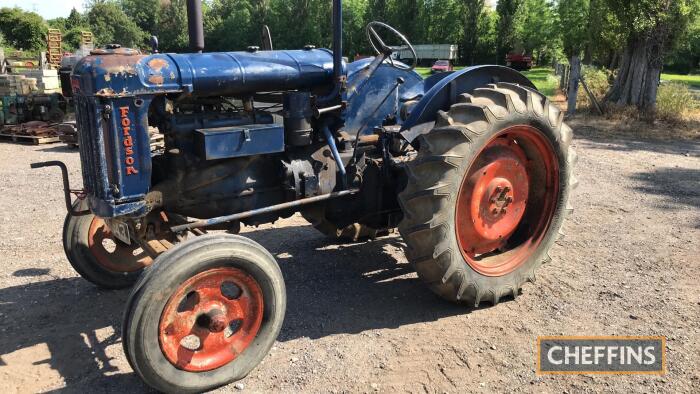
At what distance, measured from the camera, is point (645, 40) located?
1210cm

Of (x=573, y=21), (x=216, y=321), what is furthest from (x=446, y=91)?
(x=573, y=21)

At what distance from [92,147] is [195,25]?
3.36 ft

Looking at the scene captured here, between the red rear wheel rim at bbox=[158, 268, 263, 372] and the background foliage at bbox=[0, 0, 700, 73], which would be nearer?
the red rear wheel rim at bbox=[158, 268, 263, 372]

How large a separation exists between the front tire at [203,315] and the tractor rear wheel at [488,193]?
1.03 meters

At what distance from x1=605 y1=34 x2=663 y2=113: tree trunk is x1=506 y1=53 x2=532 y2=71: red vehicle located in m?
28.1

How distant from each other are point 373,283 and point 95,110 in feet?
7.68

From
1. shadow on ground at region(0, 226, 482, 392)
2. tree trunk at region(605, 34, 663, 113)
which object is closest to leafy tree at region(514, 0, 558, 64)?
tree trunk at region(605, 34, 663, 113)

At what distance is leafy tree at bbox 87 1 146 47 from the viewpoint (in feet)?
164

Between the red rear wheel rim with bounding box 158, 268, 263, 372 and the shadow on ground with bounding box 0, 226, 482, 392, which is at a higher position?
the red rear wheel rim with bounding box 158, 268, 263, 372

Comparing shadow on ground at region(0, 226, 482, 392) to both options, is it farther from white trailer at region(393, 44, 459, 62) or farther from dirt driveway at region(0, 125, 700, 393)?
white trailer at region(393, 44, 459, 62)

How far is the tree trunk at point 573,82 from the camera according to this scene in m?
12.5

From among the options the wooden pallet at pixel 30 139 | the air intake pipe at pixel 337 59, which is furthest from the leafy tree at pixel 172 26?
the air intake pipe at pixel 337 59

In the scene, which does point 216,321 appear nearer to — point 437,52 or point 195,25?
point 195,25

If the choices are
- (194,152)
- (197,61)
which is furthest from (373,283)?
(197,61)
